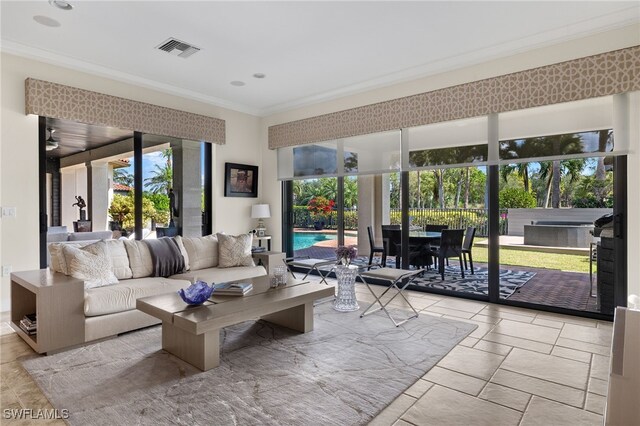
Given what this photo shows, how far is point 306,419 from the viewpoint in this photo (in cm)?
213

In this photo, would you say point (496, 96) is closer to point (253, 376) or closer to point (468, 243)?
point (468, 243)

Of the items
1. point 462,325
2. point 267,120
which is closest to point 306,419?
point 462,325

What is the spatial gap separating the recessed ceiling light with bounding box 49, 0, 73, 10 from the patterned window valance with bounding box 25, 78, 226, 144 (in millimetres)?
1297

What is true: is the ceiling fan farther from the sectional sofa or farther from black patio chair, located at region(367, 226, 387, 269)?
black patio chair, located at region(367, 226, 387, 269)

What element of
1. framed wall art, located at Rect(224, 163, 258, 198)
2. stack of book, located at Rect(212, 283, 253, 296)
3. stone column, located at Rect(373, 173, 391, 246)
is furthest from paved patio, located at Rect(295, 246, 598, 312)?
framed wall art, located at Rect(224, 163, 258, 198)

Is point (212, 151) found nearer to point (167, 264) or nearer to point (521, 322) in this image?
point (167, 264)

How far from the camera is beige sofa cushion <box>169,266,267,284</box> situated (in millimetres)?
4271

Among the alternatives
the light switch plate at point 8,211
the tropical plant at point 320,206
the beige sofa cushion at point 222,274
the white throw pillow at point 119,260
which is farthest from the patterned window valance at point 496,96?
the light switch plate at point 8,211

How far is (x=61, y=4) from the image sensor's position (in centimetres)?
340

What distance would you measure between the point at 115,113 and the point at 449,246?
16.7ft

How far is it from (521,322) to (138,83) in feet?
19.2

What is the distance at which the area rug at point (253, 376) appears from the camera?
7.18 ft

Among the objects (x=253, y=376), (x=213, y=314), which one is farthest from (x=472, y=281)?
(x=213, y=314)

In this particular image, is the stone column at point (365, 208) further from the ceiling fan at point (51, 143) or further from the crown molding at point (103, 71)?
the ceiling fan at point (51, 143)
